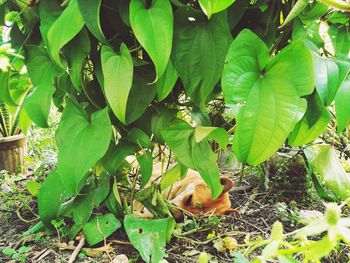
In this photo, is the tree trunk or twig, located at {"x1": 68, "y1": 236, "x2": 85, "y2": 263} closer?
twig, located at {"x1": 68, "y1": 236, "x2": 85, "y2": 263}

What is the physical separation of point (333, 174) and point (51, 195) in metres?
0.65

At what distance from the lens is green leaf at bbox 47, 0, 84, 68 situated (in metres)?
0.70

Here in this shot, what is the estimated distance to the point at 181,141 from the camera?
841mm

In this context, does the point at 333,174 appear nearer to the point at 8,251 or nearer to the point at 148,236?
the point at 148,236

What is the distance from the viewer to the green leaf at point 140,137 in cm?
88

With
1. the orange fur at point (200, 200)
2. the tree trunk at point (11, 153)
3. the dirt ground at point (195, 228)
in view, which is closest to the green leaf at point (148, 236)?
the dirt ground at point (195, 228)

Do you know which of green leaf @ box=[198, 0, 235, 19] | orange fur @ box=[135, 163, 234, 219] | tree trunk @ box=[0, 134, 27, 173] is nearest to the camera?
green leaf @ box=[198, 0, 235, 19]

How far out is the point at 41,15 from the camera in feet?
2.63

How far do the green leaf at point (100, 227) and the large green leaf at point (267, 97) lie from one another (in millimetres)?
456

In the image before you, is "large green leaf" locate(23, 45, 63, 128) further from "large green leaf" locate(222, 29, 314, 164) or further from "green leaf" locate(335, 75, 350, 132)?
"green leaf" locate(335, 75, 350, 132)

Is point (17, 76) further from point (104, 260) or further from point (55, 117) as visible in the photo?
point (55, 117)

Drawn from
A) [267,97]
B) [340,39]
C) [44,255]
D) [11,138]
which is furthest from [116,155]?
[11,138]

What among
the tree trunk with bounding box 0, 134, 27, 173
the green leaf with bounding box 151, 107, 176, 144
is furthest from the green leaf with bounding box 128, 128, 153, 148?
the tree trunk with bounding box 0, 134, 27, 173

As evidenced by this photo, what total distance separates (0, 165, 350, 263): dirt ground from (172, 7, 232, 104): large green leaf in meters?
0.42
